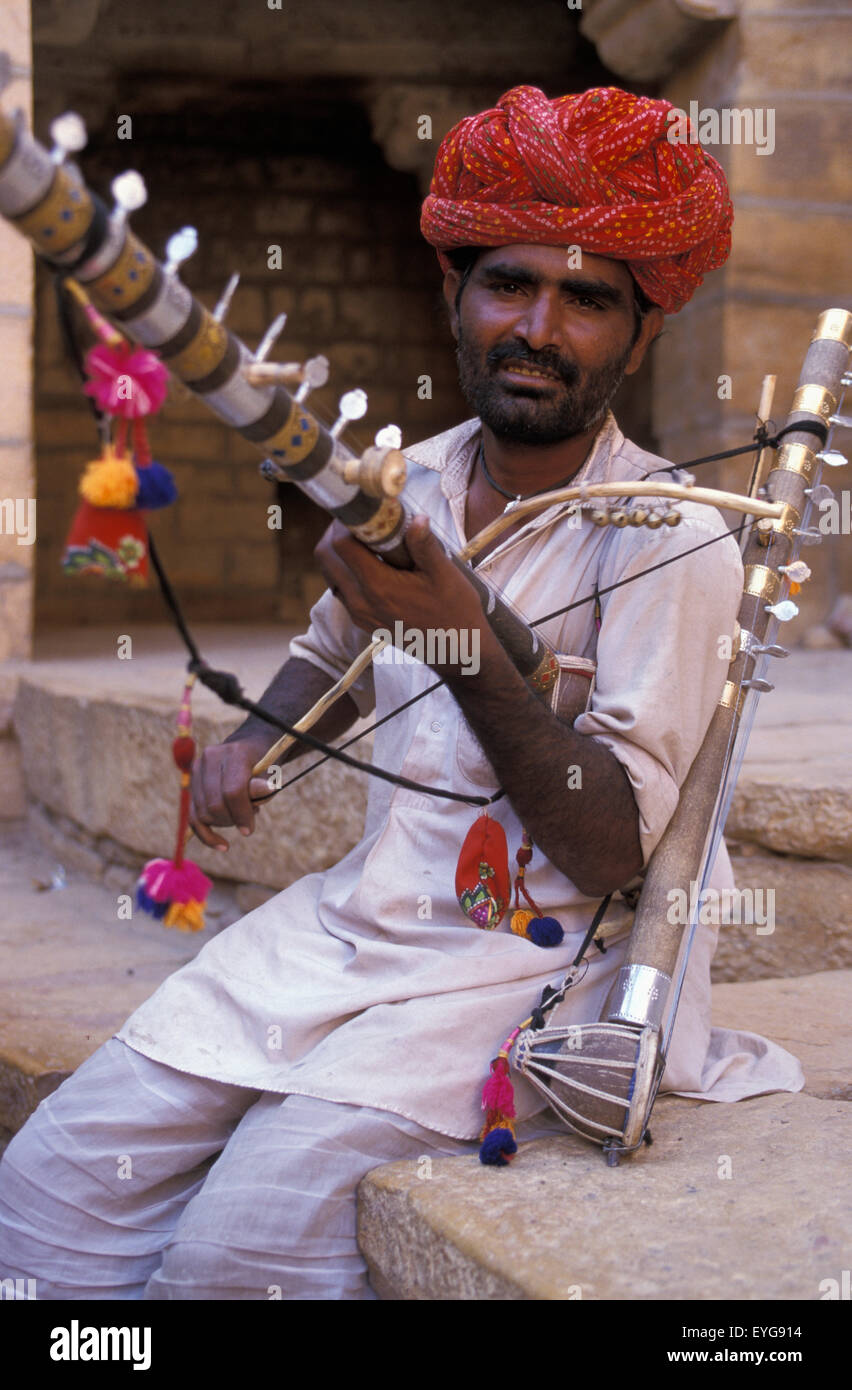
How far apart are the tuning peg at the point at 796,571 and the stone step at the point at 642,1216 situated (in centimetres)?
69

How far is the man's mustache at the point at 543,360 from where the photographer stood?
1.78 m

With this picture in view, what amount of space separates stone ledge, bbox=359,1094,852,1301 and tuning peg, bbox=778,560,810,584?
703 mm

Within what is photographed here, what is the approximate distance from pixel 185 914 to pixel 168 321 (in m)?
0.70

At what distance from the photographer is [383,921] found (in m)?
1.78

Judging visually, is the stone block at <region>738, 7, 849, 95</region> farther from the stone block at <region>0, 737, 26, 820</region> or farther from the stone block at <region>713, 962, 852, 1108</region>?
the stone block at <region>713, 962, 852, 1108</region>

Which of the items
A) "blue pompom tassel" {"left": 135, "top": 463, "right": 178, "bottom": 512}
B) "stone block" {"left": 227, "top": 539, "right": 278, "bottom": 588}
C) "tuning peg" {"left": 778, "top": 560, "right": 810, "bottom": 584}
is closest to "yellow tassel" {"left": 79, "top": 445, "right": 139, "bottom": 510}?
"blue pompom tassel" {"left": 135, "top": 463, "right": 178, "bottom": 512}

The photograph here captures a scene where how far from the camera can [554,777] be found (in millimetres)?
1573

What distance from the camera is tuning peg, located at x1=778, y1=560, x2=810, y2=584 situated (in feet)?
6.18

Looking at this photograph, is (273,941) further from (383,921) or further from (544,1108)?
(544,1108)

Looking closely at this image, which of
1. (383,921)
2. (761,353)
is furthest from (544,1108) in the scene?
(761,353)

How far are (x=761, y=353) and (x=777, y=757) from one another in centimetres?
236

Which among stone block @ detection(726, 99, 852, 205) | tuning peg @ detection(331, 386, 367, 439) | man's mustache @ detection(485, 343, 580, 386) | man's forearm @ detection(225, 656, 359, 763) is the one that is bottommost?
man's forearm @ detection(225, 656, 359, 763)

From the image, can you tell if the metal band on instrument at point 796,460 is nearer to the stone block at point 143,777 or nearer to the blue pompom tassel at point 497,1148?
the blue pompom tassel at point 497,1148
